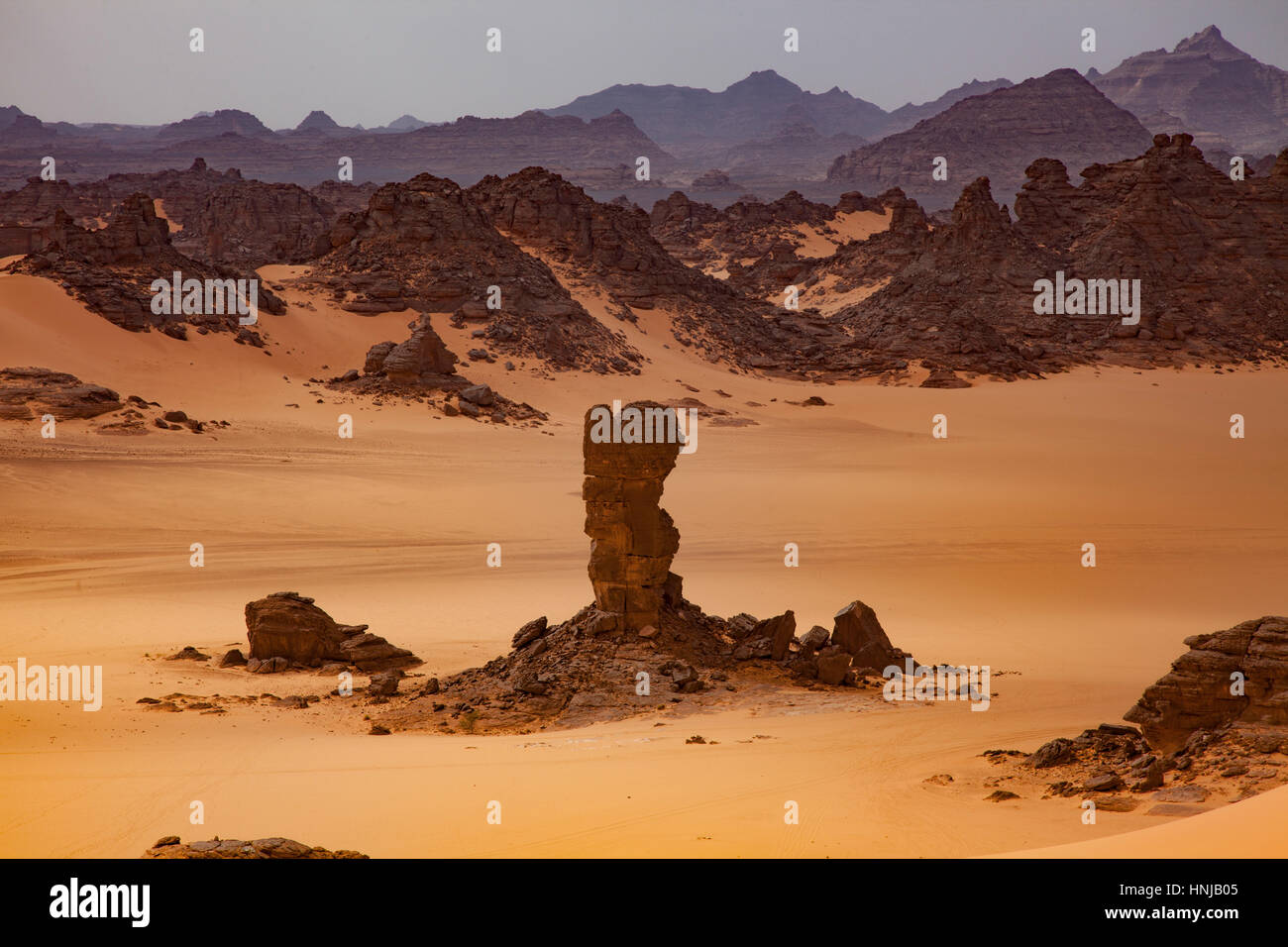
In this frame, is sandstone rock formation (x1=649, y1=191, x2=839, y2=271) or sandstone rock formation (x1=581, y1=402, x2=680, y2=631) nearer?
sandstone rock formation (x1=581, y1=402, x2=680, y2=631)

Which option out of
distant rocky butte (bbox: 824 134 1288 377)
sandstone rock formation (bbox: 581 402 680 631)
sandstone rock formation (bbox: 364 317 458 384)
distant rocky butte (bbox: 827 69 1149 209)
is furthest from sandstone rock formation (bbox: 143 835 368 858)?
distant rocky butte (bbox: 827 69 1149 209)

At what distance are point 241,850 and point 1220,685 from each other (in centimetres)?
778

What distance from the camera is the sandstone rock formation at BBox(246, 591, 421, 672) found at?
14.9 meters

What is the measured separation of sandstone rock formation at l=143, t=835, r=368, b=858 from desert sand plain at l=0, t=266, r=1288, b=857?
584 mm

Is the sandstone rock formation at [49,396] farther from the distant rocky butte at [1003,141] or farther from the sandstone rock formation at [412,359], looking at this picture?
the distant rocky butte at [1003,141]

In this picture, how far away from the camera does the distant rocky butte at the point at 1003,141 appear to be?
489 feet

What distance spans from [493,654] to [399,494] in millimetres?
11371

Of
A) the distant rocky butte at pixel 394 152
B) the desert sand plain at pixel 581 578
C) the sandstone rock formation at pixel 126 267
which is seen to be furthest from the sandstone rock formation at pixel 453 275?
the distant rocky butte at pixel 394 152

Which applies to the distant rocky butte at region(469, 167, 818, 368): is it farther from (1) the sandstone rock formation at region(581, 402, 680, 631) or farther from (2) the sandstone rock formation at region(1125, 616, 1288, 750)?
(2) the sandstone rock formation at region(1125, 616, 1288, 750)

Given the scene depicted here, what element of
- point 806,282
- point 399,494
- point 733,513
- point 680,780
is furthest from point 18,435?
point 806,282

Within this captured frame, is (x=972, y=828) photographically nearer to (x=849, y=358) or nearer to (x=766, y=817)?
(x=766, y=817)

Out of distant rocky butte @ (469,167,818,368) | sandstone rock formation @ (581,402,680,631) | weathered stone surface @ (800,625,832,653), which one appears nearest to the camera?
sandstone rock formation @ (581,402,680,631)

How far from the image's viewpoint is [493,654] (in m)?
15.8

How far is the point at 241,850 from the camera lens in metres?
6.92
